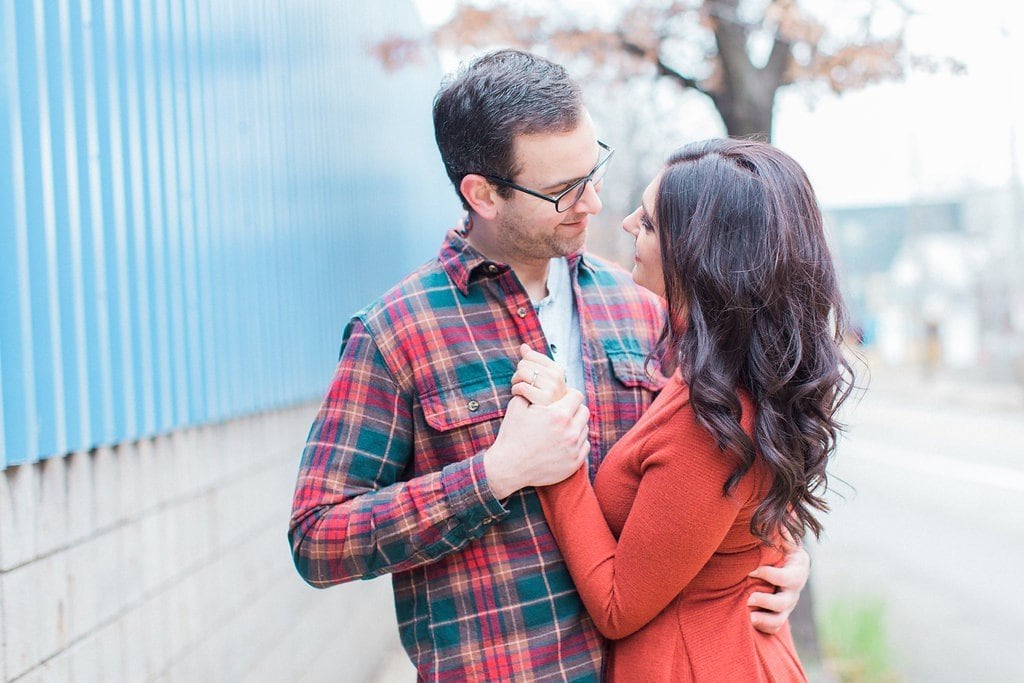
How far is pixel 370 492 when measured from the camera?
1919 mm

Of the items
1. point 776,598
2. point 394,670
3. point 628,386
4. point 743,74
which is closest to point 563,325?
point 628,386

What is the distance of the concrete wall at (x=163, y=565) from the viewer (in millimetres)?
2086

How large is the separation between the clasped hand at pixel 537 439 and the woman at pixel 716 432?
1 cm

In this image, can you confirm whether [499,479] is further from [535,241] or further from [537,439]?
[535,241]

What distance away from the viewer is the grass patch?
5520mm

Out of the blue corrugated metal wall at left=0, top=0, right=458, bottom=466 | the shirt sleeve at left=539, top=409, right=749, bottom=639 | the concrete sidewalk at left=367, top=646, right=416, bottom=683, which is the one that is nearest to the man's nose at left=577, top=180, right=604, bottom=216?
the shirt sleeve at left=539, top=409, right=749, bottom=639

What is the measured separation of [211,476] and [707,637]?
2.00 m

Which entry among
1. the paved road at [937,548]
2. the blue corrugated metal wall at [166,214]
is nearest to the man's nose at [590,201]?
the paved road at [937,548]

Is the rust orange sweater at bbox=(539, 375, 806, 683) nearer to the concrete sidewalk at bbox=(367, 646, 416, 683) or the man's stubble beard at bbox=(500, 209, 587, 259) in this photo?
the man's stubble beard at bbox=(500, 209, 587, 259)

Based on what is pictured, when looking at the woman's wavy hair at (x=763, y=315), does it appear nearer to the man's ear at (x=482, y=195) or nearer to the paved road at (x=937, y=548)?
the paved road at (x=937, y=548)

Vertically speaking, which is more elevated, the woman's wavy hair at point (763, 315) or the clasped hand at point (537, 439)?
the woman's wavy hair at point (763, 315)

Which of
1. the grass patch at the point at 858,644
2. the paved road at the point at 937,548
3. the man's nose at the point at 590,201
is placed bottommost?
the paved road at the point at 937,548

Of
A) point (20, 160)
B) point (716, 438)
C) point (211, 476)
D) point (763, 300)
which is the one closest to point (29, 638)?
point (20, 160)

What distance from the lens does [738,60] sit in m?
5.26
